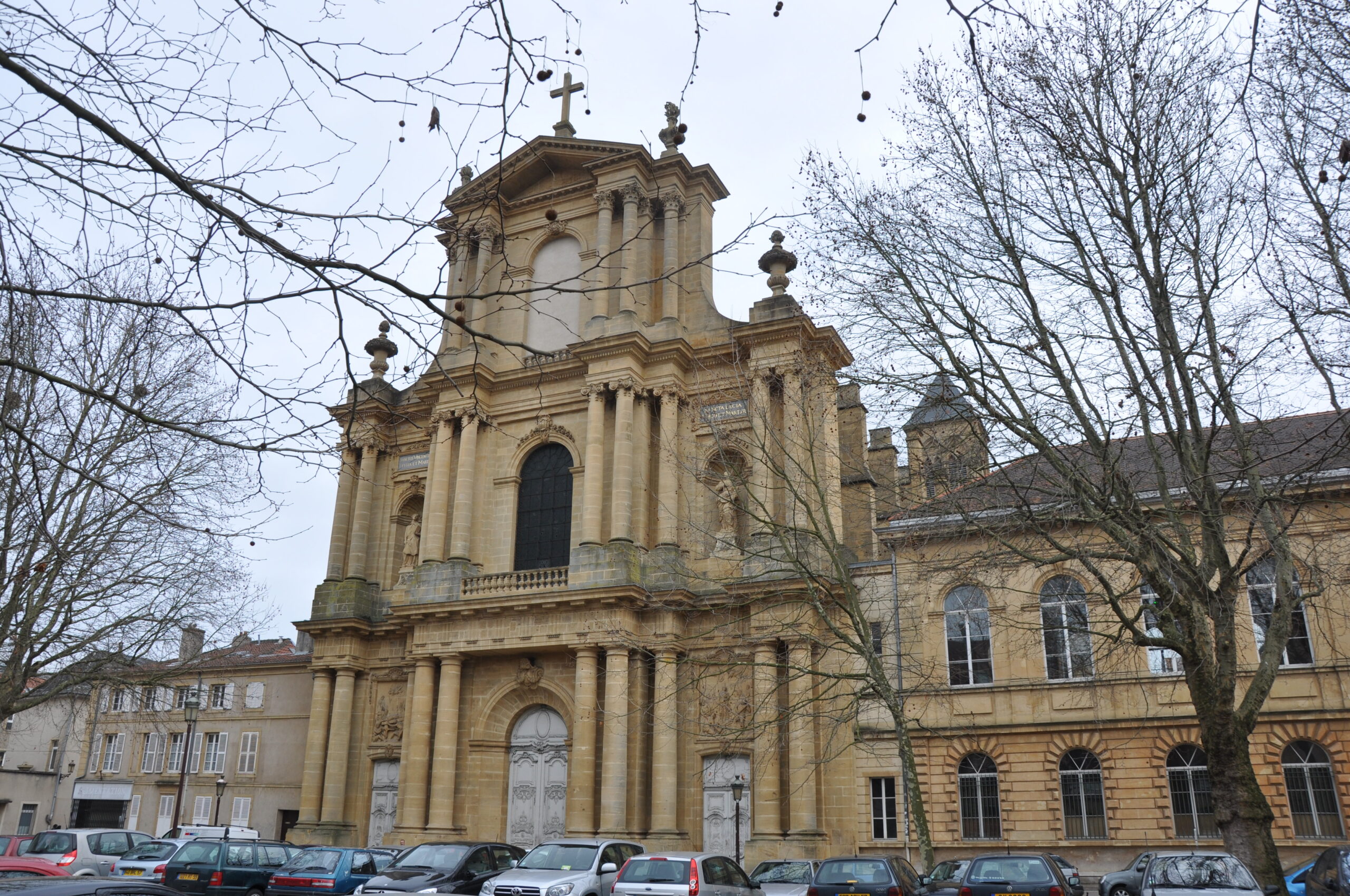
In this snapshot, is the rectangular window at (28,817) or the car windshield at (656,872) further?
the rectangular window at (28,817)

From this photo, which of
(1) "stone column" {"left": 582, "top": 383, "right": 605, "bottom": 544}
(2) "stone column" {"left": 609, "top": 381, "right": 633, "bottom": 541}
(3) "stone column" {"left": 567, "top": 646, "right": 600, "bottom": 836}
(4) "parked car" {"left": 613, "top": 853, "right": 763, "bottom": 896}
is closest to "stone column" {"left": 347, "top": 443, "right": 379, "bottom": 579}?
(1) "stone column" {"left": 582, "top": 383, "right": 605, "bottom": 544}

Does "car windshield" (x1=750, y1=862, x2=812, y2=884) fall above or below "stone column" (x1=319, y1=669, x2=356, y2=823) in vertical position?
below

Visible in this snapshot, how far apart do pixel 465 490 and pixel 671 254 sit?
8.87 meters

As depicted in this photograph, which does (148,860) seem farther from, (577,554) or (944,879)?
(944,879)

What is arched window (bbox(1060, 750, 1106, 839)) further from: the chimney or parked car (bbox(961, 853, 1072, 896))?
the chimney

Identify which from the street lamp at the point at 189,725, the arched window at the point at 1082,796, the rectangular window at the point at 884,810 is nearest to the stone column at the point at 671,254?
the rectangular window at the point at 884,810

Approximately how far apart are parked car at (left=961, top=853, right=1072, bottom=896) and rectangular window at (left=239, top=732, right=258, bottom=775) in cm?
2726

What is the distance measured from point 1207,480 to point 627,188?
20762 millimetres

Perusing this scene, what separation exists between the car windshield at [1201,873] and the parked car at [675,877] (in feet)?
18.2

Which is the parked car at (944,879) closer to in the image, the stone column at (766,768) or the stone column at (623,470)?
the stone column at (766,768)

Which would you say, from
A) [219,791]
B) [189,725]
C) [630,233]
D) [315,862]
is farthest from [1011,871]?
[219,791]

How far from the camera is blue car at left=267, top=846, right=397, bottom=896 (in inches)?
677

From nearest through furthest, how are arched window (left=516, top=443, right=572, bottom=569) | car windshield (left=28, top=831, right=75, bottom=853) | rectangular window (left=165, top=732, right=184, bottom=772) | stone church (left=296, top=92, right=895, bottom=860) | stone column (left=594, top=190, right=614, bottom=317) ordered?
car windshield (left=28, top=831, right=75, bottom=853), stone church (left=296, top=92, right=895, bottom=860), arched window (left=516, top=443, right=572, bottom=569), stone column (left=594, top=190, right=614, bottom=317), rectangular window (left=165, top=732, right=184, bottom=772)

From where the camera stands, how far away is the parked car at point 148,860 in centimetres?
2025
